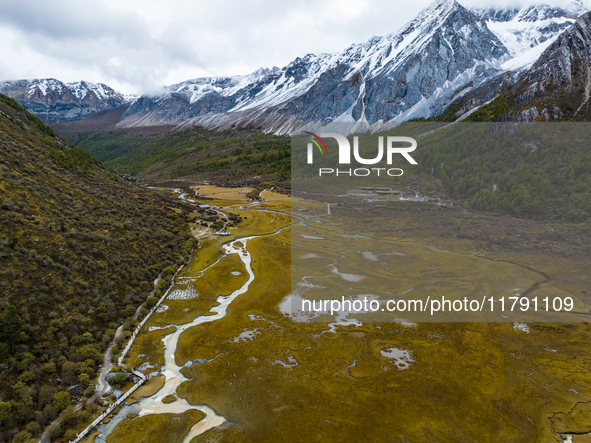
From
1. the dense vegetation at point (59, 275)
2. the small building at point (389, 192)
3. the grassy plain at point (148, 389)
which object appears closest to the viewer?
the dense vegetation at point (59, 275)

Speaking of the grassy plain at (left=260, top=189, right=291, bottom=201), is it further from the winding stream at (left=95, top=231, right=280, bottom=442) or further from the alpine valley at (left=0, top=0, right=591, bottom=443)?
the winding stream at (left=95, top=231, right=280, bottom=442)

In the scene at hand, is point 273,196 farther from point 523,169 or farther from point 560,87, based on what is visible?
point 560,87

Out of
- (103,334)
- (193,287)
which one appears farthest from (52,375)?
(193,287)

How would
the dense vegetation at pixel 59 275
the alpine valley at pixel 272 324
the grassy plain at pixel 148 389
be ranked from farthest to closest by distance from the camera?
1. the grassy plain at pixel 148 389
2. the dense vegetation at pixel 59 275
3. the alpine valley at pixel 272 324

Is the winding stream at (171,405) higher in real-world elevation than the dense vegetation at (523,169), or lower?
lower

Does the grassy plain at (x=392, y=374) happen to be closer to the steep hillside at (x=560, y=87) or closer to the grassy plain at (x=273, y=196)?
the grassy plain at (x=273, y=196)

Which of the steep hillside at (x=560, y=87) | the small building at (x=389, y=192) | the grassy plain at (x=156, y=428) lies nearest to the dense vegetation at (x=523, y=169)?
the steep hillside at (x=560, y=87)

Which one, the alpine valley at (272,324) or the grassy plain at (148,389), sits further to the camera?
the grassy plain at (148,389)

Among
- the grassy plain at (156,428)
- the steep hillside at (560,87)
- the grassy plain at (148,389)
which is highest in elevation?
the steep hillside at (560,87)
